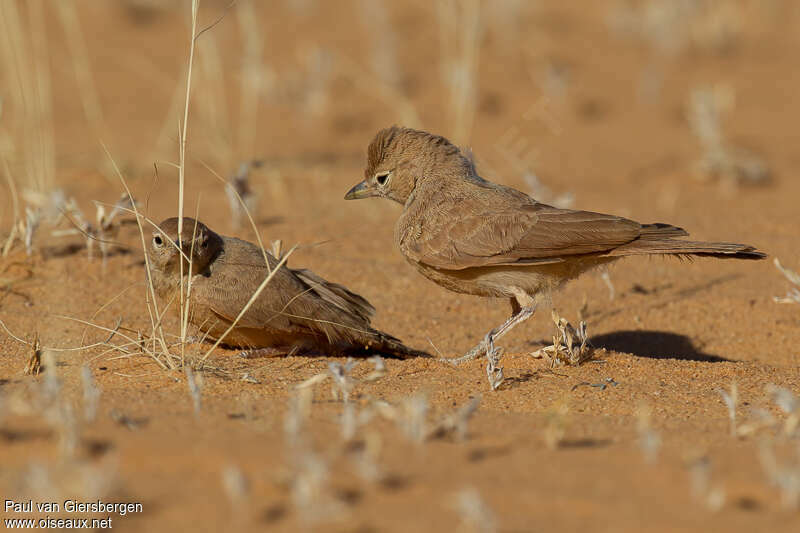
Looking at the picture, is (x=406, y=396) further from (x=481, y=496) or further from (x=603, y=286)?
(x=603, y=286)

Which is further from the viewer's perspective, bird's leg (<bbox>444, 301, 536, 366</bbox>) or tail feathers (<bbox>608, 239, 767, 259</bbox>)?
bird's leg (<bbox>444, 301, 536, 366</bbox>)

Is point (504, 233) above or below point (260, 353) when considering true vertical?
above

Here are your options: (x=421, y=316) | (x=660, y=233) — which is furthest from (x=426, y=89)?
(x=660, y=233)

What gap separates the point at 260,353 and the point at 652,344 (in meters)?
2.47

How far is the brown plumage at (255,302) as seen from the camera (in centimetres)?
498

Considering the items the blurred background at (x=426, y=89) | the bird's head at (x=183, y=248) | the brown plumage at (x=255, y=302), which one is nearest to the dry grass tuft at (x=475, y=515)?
the brown plumage at (x=255, y=302)

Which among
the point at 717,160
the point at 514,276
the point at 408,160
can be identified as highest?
the point at 717,160

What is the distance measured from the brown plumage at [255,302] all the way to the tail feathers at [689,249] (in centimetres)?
132

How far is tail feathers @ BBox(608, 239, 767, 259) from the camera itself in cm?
457

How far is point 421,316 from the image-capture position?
20.2ft

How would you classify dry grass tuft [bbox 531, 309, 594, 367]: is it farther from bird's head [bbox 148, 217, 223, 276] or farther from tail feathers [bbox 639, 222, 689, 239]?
bird's head [bbox 148, 217, 223, 276]

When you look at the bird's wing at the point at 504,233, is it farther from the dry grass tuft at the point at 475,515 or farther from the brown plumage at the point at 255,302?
the dry grass tuft at the point at 475,515

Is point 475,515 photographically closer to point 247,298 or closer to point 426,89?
point 247,298

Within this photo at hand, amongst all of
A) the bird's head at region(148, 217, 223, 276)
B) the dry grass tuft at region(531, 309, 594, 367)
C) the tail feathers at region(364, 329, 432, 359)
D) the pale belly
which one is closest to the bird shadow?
the pale belly
